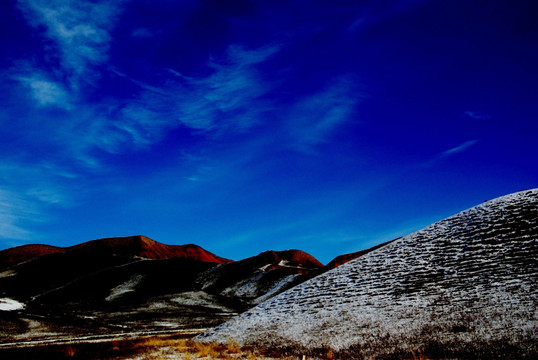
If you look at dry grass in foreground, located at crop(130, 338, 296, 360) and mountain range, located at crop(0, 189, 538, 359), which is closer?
mountain range, located at crop(0, 189, 538, 359)

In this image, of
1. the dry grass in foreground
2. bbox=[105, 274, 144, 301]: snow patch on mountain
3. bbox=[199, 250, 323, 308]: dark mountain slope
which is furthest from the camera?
bbox=[105, 274, 144, 301]: snow patch on mountain

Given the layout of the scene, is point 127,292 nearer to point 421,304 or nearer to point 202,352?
point 202,352

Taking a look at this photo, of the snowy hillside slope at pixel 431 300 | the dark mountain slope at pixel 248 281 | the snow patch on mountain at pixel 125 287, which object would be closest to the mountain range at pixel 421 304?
the snowy hillside slope at pixel 431 300

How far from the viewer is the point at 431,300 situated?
20.5 metres

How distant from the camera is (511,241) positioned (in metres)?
25.1

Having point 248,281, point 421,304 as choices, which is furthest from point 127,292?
point 421,304

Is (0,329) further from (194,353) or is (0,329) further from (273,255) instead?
(273,255)

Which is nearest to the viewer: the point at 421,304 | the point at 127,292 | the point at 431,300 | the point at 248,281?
the point at 421,304

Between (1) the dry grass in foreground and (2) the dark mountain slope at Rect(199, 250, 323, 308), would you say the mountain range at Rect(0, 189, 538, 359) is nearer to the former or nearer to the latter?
(1) the dry grass in foreground

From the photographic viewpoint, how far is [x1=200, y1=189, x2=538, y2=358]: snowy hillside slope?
15.3 meters

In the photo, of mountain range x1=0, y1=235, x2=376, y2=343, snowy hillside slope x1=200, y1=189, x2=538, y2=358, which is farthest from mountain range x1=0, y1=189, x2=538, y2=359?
mountain range x1=0, y1=235, x2=376, y2=343

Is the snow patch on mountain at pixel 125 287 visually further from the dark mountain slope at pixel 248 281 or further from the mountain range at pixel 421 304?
the mountain range at pixel 421 304

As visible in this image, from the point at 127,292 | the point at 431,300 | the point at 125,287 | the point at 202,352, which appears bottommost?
the point at 202,352

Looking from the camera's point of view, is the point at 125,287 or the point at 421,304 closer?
the point at 421,304
